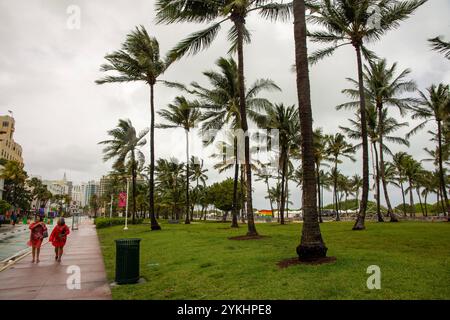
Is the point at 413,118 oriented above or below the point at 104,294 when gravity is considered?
above

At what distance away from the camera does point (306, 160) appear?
830 centimetres

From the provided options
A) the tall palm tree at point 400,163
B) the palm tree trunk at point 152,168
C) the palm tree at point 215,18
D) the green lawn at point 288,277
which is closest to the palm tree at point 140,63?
the palm tree trunk at point 152,168

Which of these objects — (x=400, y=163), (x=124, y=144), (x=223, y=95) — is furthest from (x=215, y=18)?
(x=400, y=163)

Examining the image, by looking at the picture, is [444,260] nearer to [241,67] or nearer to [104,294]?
[104,294]

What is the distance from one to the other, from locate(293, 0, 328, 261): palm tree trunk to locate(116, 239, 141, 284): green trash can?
4.10m

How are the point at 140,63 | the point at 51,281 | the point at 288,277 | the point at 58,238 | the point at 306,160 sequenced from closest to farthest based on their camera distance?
the point at 288,277
the point at 51,281
the point at 306,160
the point at 58,238
the point at 140,63

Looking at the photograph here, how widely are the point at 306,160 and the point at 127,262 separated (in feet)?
16.9

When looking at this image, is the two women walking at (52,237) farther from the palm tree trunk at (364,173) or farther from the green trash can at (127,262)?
the palm tree trunk at (364,173)

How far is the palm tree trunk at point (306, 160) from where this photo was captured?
8.00m

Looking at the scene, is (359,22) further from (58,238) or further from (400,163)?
(400,163)

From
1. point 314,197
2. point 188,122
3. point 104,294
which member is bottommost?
point 104,294
